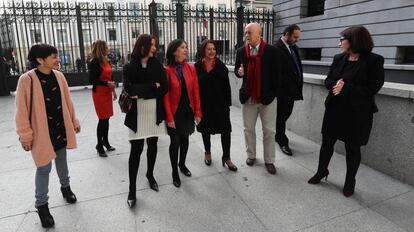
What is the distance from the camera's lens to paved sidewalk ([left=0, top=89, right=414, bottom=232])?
290 centimetres

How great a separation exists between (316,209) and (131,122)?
2.28m

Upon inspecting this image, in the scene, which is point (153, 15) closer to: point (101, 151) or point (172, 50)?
point (101, 151)

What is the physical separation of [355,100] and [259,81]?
1183 millimetres

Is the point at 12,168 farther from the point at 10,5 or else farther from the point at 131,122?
the point at 10,5

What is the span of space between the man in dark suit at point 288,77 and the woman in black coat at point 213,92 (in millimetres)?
1018

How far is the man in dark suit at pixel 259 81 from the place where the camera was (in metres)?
3.79

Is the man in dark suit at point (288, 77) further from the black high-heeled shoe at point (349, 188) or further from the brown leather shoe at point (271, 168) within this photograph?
the black high-heeled shoe at point (349, 188)

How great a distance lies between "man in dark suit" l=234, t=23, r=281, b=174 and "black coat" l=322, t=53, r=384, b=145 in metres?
0.73

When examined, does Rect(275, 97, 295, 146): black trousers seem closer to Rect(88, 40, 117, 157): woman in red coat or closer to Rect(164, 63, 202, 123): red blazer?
Rect(164, 63, 202, 123): red blazer

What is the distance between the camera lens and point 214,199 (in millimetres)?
3379

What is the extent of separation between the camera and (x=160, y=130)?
3.35 meters

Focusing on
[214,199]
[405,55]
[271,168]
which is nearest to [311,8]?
[405,55]

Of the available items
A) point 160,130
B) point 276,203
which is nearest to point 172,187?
point 160,130

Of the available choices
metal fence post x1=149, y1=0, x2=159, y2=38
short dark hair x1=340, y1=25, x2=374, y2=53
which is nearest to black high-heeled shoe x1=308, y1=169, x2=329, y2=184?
short dark hair x1=340, y1=25, x2=374, y2=53
